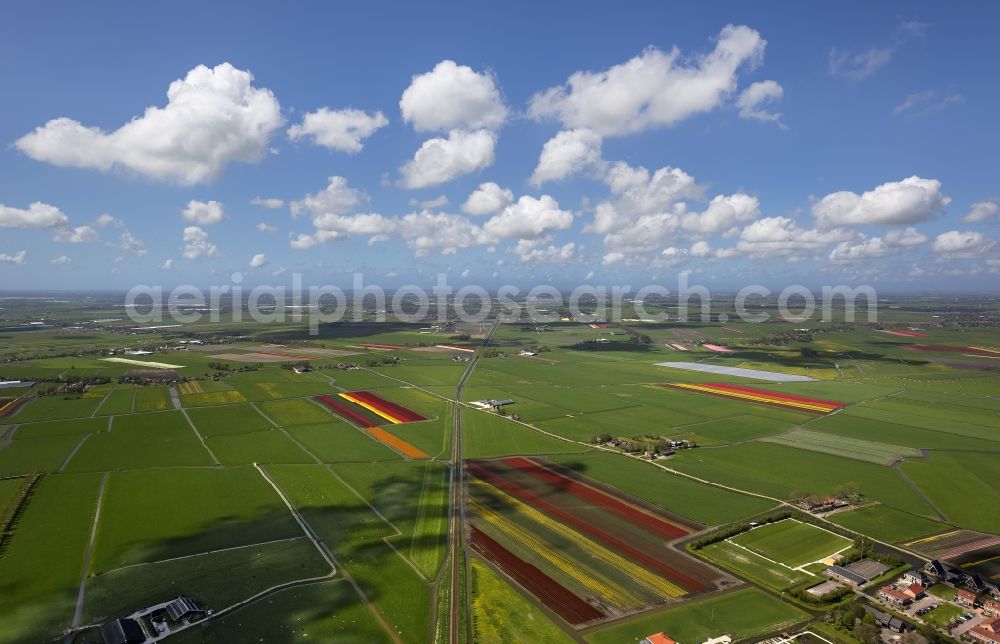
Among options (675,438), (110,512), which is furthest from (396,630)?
(675,438)

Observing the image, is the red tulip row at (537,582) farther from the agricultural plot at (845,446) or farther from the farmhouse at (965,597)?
the agricultural plot at (845,446)

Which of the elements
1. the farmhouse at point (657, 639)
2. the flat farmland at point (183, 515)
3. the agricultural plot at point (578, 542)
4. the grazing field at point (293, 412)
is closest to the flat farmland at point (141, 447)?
the flat farmland at point (183, 515)

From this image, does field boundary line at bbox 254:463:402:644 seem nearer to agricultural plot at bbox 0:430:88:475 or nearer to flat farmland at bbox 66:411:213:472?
flat farmland at bbox 66:411:213:472

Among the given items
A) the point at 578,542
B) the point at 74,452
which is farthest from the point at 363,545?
the point at 74,452

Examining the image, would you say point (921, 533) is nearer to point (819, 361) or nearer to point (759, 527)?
point (759, 527)

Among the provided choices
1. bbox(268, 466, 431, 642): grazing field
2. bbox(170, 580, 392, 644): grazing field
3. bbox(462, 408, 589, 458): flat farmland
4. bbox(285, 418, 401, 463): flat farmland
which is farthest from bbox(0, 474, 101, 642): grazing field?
bbox(462, 408, 589, 458): flat farmland
